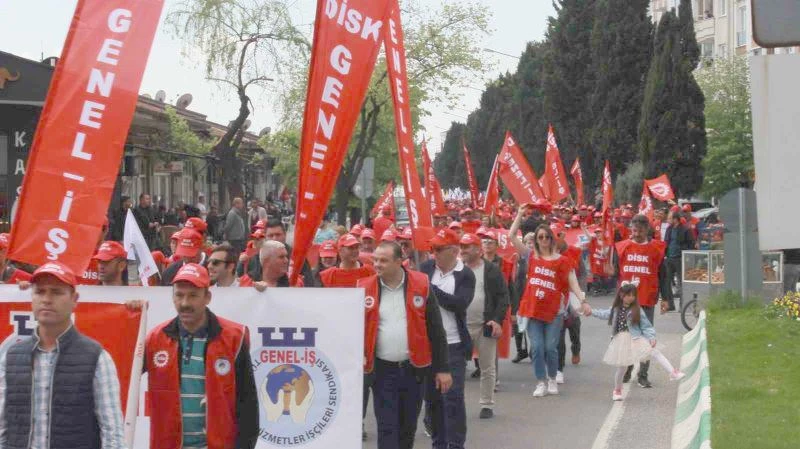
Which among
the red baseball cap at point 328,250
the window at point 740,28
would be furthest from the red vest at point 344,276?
the window at point 740,28

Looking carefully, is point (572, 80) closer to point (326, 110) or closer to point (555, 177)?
point (555, 177)

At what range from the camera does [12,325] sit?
739 centimetres

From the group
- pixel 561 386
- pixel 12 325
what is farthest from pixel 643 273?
pixel 12 325

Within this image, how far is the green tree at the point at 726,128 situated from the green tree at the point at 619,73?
3348mm

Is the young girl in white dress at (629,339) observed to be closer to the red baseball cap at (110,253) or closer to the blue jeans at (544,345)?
the blue jeans at (544,345)

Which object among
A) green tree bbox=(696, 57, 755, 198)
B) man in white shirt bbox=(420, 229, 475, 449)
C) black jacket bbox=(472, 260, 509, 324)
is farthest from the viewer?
green tree bbox=(696, 57, 755, 198)

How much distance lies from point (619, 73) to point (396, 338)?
5300 centimetres

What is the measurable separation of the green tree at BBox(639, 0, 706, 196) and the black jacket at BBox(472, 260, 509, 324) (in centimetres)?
4244

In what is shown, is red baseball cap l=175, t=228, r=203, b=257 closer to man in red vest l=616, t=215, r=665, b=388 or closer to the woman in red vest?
the woman in red vest

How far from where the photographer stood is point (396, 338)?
8.80 metres

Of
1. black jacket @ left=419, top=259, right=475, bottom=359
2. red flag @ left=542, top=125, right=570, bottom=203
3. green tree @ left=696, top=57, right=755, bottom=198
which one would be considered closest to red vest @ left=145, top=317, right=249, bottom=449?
black jacket @ left=419, top=259, right=475, bottom=359

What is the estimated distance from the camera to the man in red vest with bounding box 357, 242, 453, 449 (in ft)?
28.7

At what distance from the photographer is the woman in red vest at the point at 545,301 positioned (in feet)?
47.0

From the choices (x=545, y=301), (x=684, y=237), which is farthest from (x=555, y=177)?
(x=545, y=301)
